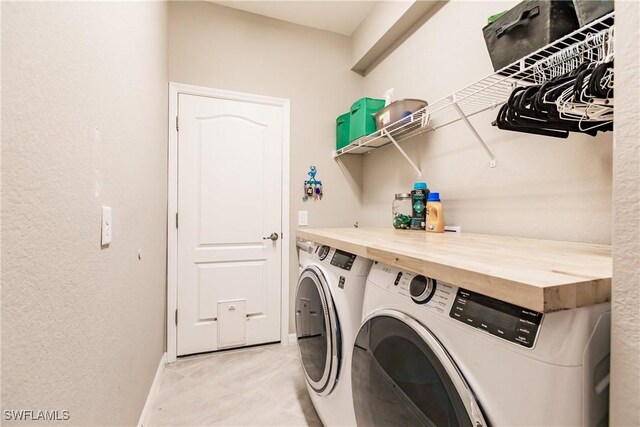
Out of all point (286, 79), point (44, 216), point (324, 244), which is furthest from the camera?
point (286, 79)

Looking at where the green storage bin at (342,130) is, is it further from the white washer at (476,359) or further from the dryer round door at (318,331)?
the white washer at (476,359)

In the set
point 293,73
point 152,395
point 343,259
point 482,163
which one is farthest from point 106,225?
point 293,73

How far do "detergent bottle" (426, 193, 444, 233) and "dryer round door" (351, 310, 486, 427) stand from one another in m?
0.89

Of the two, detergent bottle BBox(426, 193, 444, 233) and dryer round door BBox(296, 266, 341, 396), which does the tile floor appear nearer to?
dryer round door BBox(296, 266, 341, 396)

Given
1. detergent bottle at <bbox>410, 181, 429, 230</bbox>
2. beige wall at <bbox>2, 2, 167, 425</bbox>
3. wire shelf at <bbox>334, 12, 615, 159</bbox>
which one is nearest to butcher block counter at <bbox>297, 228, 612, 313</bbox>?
wire shelf at <bbox>334, 12, 615, 159</bbox>

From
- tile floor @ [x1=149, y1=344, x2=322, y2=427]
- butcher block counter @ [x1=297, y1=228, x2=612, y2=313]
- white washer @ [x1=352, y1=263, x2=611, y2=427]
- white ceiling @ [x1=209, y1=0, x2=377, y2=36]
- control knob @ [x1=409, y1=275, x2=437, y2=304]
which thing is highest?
white ceiling @ [x1=209, y1=0, x2=377, y2=36]

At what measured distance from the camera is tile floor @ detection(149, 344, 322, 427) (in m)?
1.56

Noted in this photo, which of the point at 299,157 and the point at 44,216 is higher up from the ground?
the point at 299,157

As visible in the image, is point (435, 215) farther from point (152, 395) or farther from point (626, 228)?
point (152, 395)

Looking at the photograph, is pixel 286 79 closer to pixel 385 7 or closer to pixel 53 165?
pixel 385 7

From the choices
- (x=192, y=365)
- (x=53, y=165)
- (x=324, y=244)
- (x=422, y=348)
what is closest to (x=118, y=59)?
(x=53, y=165)

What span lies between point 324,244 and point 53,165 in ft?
3.29

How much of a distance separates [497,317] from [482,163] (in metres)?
1.19

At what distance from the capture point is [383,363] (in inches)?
33.0
